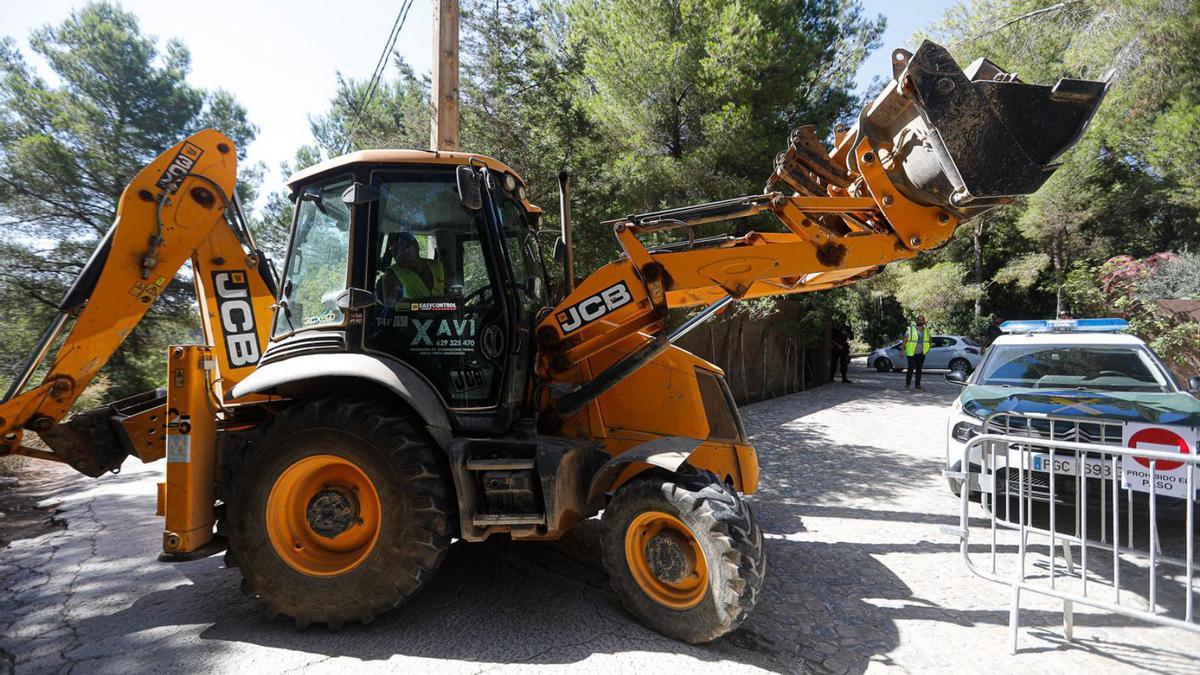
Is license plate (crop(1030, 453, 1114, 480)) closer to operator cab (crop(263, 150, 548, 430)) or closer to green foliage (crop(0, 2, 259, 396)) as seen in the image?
operator cab (crop(263, 150, 548, 430))

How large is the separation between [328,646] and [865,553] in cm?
384

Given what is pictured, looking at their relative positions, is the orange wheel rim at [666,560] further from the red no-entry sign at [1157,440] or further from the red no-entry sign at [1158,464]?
the red no-entry sign at [1157,440]

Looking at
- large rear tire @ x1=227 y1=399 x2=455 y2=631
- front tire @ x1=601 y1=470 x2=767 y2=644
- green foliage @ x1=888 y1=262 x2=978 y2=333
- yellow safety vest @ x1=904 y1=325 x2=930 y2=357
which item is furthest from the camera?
green foliage @ x1=888 y1=262 x2=978 y2=333

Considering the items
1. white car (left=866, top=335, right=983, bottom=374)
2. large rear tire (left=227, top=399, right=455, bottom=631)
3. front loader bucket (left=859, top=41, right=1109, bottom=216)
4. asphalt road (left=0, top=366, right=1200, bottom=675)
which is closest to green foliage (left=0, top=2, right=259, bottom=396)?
asphalt road (left=0, top=366, right=1200, bottom=675)

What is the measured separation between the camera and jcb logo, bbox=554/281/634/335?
3662mm

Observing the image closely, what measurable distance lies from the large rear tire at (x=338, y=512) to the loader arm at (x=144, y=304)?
3.21 ft

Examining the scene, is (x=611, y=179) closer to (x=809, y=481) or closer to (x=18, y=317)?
(x=809, y=481)

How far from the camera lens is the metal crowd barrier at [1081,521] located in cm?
309

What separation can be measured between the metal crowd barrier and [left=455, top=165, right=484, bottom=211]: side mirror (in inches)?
124

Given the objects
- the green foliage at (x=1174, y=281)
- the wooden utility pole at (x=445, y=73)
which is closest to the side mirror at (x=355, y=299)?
the wooden utility pole at (x=445, y=73)

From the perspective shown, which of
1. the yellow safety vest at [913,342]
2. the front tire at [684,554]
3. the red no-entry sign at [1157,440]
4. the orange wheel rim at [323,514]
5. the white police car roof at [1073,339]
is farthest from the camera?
the yellow safety vest at [913,342]

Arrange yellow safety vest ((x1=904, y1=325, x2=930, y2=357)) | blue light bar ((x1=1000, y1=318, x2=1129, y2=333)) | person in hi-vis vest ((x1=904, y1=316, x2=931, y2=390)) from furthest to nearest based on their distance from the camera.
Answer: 1. yellow safety vest ((x1=904, y1=325, x2=930, y2=357))
2. person in hi-vis vest ((x1=904, y1=316, x2=931, y2=390))
3. blue light bar ((x1=1000, y1=318, x2=1129, y2=333))

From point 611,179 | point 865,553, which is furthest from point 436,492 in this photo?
point 611,179

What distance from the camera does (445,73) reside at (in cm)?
652
